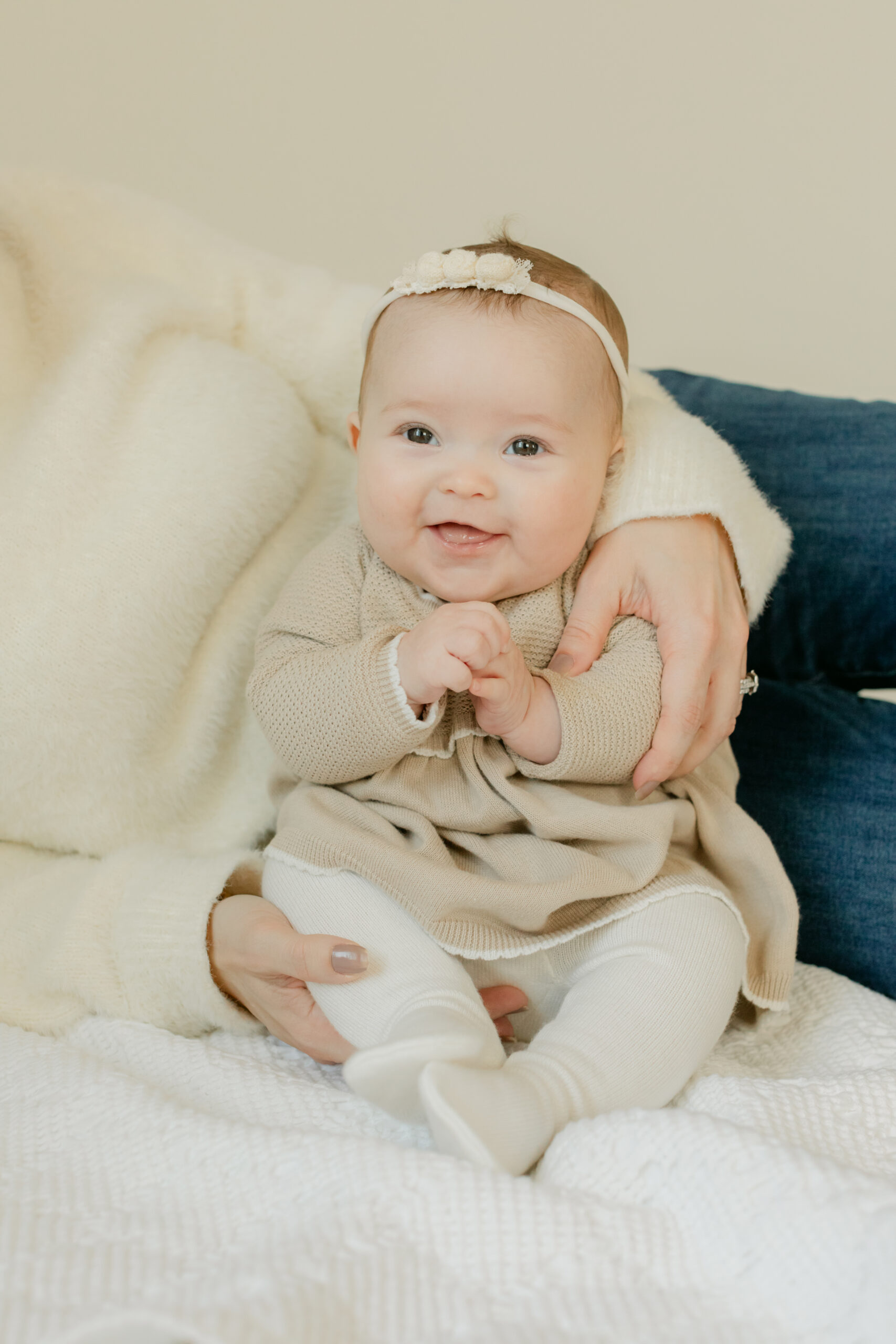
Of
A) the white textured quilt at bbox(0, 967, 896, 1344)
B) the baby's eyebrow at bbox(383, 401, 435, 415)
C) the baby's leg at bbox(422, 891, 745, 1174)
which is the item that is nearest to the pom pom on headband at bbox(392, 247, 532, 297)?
the baby's eyebrow at bbox(383, 401, 435, 415)

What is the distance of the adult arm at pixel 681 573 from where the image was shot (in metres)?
1.02

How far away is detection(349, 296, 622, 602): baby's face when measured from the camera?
97cm

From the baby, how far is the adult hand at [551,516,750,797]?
0.02 metres

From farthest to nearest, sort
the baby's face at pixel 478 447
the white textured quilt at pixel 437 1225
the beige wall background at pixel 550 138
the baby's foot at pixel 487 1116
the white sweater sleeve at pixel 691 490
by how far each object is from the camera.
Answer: the beige wall background at pixel 550 138 < the white sweater sleeve at pixel 691 490 < the baby's face at pixel 478 447 < the baby's foot at pixel 487 1116 < the white textured quilt at pixel 437 1225

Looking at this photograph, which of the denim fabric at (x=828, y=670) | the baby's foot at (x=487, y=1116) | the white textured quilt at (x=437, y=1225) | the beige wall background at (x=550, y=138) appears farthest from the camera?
the beige wall background at (x=550, y=138)

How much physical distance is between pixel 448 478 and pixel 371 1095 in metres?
0.52

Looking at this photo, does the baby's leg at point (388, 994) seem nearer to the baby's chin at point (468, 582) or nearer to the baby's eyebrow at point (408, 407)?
the baby's chin at point (468, 582)

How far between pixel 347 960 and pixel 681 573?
0.51m

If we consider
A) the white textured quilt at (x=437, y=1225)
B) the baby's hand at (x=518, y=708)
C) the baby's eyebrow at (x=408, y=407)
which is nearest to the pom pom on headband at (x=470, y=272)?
the baby's eyebrow at (x=408, y=407)

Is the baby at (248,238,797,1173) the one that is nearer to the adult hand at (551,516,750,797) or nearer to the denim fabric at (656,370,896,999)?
the adult hand at (551,516,750,797)

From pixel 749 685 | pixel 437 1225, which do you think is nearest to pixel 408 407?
pixel 749 685

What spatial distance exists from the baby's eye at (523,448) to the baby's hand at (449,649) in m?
0.17

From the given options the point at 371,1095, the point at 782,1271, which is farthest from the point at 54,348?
the point at 782,1271

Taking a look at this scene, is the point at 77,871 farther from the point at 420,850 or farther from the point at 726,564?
the point at 726,564
